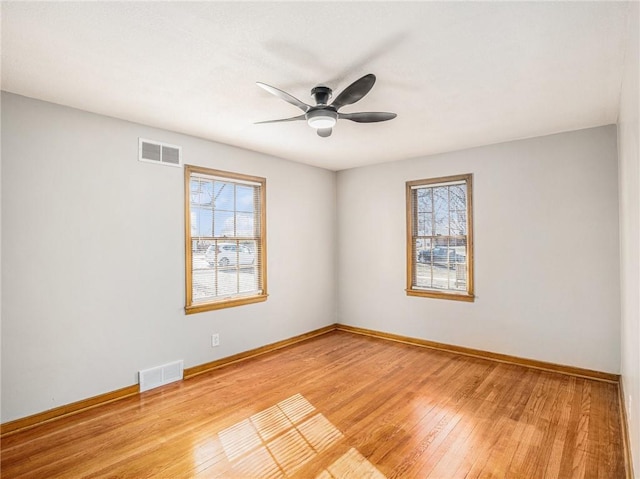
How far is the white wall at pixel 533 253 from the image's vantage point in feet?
11.6

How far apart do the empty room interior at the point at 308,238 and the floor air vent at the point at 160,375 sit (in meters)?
0.02

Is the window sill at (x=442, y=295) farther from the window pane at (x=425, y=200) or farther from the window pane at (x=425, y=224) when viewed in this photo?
the window pane at (x=425, y=200)

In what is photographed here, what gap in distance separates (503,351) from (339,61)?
12.3 ft

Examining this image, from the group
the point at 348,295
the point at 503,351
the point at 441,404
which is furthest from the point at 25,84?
the point at 503,351

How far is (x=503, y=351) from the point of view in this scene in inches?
162

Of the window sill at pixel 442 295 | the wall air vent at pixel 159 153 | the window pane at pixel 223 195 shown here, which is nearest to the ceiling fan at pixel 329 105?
the wall air vent at pixel 159 153

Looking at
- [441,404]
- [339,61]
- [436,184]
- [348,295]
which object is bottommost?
[441,404]

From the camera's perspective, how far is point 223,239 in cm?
410

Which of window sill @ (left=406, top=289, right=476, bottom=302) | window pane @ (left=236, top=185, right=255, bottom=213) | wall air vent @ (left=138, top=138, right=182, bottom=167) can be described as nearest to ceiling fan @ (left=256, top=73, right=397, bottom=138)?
wall air vent @ (left=138, top=138, right=182, bottom=167)

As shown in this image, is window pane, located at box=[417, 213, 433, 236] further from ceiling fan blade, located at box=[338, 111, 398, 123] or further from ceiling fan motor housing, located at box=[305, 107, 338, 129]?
ceiling fan motor housing, located at box=[305, 107, 338, 129]

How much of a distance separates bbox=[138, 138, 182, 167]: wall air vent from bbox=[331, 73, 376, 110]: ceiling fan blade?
2.03 metres

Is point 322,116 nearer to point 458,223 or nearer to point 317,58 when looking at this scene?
point 317,58

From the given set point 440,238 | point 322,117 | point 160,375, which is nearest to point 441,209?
point 440,238

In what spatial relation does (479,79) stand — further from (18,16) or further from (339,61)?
(18,16)
